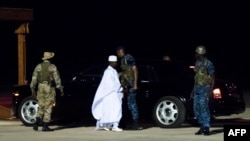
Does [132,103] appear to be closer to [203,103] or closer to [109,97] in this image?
[109,97]

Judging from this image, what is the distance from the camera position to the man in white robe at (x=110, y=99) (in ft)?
46.6

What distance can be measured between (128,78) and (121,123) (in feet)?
3.24

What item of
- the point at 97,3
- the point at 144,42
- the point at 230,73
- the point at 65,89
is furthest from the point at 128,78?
the point at 97,3

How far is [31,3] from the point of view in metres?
45.3

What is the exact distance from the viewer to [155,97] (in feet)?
48.8

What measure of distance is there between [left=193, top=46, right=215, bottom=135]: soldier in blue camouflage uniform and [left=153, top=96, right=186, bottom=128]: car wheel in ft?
3.79

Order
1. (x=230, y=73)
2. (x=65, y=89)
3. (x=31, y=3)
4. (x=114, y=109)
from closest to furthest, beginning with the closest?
(x=114, y=109) < (x=65, y=89) < (x=230, y=73) < (x=31, y=3)

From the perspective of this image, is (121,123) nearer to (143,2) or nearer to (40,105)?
Result: (40,105)

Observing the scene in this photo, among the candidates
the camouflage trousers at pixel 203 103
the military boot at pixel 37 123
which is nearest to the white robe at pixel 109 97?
the military boot at pixel 37 123

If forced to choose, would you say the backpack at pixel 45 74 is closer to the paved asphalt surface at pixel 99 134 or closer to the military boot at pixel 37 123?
the military boot at pixel 37 123

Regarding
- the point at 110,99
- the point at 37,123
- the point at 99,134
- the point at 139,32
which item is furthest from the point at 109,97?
the point at 139,32

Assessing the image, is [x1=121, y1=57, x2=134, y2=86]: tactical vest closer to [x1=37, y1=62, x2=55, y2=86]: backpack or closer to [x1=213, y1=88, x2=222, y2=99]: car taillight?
[x1=37, y1=62, x2=55, y2=86]: backpack

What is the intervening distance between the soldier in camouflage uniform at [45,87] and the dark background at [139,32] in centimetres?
2508

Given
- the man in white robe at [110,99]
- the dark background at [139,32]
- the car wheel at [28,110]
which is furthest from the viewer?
the dark background at [139,32]
